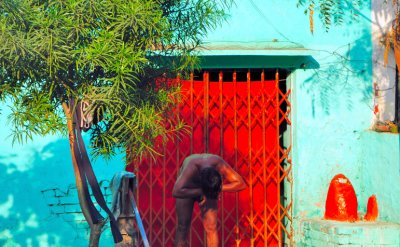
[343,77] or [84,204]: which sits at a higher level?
[343,77]

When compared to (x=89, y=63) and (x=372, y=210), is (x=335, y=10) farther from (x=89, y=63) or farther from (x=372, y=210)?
(x=89, y=63)

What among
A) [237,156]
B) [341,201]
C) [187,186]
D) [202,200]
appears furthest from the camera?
[237,156]

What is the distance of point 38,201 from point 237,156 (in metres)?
2.45

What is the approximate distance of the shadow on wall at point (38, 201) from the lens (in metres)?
11.1

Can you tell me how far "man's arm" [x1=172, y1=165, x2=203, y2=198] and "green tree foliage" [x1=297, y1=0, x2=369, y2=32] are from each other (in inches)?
125

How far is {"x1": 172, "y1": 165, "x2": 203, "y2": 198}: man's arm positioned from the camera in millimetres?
9133

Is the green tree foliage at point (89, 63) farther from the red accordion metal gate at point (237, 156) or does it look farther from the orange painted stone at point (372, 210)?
the orange painted stone at point (372, 210)

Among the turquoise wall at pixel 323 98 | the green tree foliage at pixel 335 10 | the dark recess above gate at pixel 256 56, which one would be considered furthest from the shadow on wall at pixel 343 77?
the green tree foliage at pixel 335 10

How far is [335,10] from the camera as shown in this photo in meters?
11.7

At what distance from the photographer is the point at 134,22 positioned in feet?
25.8

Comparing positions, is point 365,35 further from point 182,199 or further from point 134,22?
point 134,22

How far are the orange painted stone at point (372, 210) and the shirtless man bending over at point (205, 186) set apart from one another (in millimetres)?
2522

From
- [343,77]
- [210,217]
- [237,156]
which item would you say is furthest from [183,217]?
[343,77]

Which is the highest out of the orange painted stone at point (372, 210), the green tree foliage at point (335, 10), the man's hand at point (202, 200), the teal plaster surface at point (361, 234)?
the green tree foliage at point (335, 10)
